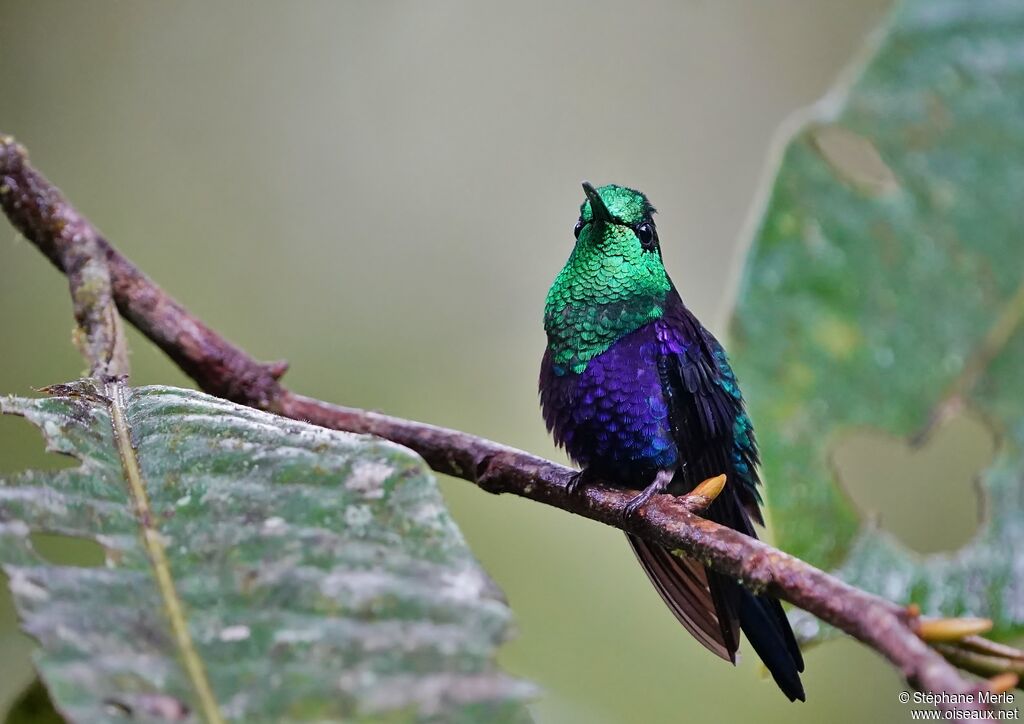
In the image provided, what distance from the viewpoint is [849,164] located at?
96.2 inches

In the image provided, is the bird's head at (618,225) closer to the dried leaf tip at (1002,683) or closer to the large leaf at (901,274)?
the large leaf at (901,274)

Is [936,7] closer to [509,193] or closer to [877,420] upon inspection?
[877,420]

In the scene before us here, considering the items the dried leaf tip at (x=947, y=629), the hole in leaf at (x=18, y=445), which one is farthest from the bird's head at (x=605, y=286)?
the hole in leaf at (x=18, y=445)

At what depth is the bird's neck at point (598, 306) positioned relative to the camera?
7.68 feet

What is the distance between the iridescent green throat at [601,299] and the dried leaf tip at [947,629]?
133 centimetres

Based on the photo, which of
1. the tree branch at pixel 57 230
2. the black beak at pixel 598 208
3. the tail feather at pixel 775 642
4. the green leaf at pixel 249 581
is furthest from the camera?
the black beak at pixel 598 208

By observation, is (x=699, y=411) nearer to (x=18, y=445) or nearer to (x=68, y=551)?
(x=68, y=551)

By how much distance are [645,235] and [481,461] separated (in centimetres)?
93

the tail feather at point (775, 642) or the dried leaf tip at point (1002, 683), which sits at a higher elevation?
the tail feather at point (775, 642)

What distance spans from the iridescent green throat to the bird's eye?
28 millimetres

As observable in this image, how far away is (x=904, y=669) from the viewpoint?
968 mm

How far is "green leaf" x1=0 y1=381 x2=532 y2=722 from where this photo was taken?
92cm

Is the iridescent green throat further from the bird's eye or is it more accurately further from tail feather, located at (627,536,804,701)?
tail feather, located at (627,536,804,701)

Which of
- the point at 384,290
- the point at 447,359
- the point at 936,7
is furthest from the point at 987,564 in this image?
the point at 384,290
